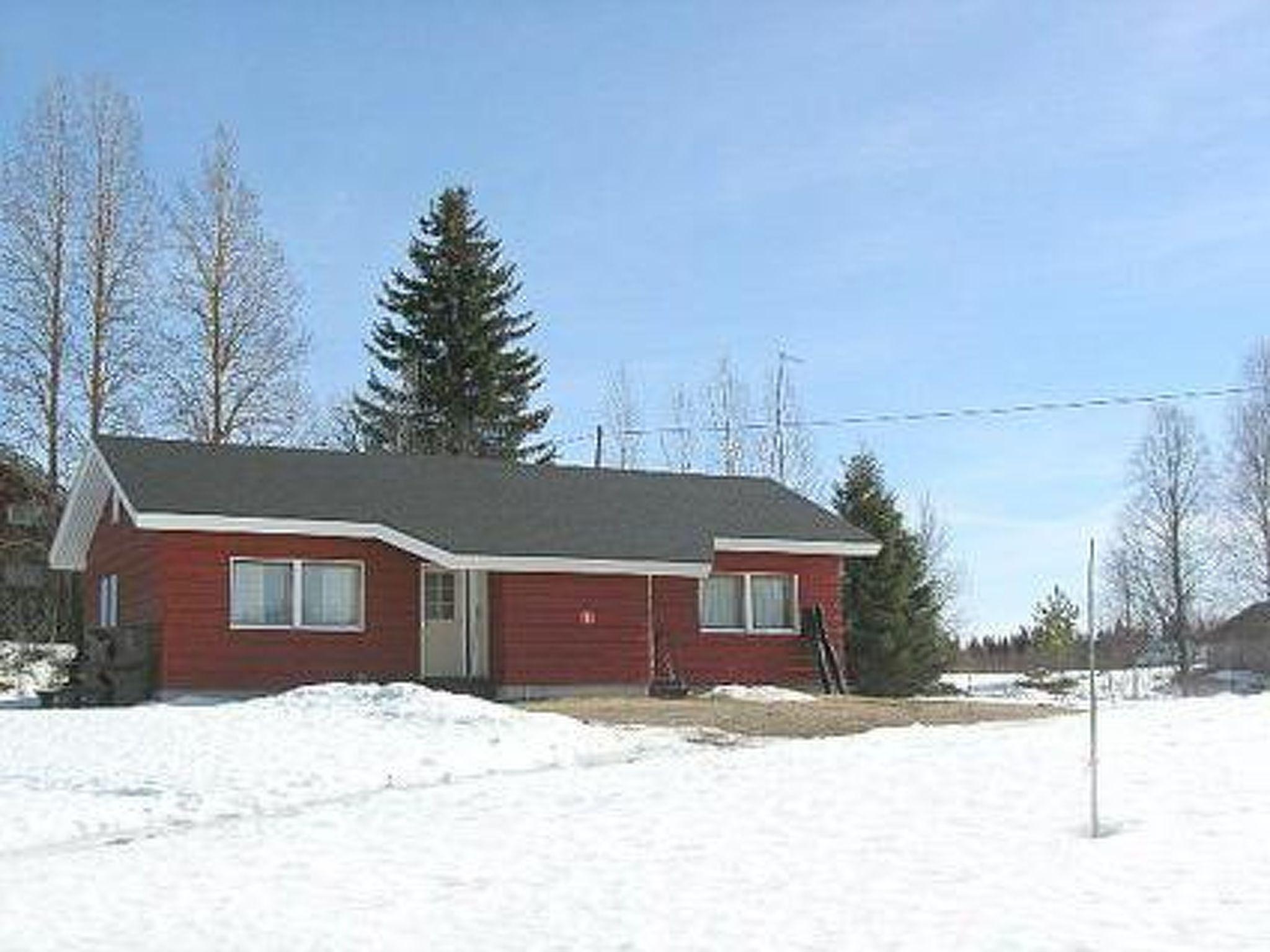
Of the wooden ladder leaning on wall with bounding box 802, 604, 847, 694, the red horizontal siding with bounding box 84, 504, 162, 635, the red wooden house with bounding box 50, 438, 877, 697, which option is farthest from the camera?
the wooden ladder leaning on wall with bounding box 802, 604, 847, 694

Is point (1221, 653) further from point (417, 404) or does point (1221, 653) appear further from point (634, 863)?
point (634, 863)

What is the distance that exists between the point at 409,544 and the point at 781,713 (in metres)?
6.95

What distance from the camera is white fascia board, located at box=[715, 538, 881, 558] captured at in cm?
3008

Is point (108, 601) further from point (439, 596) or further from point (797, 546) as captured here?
→ point (797, 546)

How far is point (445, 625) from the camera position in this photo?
1109 inches

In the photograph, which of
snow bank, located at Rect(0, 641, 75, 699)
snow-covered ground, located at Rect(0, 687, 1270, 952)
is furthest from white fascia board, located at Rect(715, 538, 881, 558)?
snow bank, located at Rect(0, 641, 75, 699)

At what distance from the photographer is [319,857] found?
12328 mm

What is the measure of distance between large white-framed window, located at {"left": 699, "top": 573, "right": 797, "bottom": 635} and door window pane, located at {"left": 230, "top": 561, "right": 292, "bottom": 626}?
7.61 meters

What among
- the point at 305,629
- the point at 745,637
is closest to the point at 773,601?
the point at 745,637

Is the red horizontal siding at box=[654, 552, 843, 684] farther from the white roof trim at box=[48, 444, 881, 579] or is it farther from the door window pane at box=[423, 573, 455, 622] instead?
the door window pane at box=[423, 573, 455, 622]

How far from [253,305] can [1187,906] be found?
37171 millimetres

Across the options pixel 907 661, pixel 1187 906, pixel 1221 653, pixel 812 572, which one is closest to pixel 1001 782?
pixel 1187 906

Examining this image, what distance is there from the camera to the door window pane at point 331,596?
26844mm

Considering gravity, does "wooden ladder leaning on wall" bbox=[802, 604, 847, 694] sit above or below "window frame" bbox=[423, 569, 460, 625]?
below
